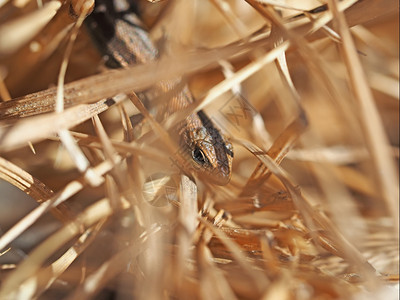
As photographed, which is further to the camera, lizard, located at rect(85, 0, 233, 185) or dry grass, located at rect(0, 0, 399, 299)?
lizard, located at rect(85, 0, 233, 185)

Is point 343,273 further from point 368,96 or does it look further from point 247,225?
point 368,96

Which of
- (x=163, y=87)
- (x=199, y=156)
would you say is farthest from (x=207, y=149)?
(x=163, y=87)

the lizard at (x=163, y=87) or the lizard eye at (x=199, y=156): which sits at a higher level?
the lizard at (x=163, y=87)

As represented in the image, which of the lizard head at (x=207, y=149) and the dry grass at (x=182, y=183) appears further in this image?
the lizard head at (x=207, y=149)

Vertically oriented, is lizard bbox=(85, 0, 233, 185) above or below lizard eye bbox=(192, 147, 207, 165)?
above

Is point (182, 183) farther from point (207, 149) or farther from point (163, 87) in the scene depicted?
point (163, 87)

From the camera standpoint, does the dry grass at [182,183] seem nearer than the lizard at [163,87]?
Yes
